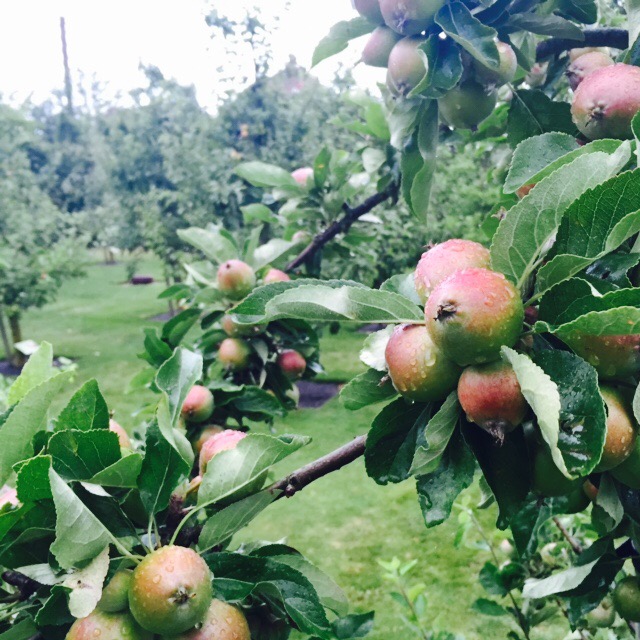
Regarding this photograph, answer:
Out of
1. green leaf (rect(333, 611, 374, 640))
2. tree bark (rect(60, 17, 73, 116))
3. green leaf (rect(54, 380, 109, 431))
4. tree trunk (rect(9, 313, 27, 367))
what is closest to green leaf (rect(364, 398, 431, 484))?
green leaf (rect(54, 380, 109, 431))

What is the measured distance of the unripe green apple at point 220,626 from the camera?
73 centimetres

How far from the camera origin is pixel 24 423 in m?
0.77

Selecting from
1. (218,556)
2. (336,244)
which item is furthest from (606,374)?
(336,244)

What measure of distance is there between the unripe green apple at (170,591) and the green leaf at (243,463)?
0.32 ft

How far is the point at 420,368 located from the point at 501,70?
64 centimetres

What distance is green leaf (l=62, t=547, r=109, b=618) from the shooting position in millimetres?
646

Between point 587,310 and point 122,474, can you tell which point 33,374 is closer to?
point 122,474

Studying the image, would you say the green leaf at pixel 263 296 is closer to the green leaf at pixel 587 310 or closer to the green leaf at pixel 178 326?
the green leaf at pixel 587 310

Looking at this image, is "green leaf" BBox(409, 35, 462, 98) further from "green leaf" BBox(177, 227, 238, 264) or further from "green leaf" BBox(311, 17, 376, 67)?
"green leaf" BBox(177, 227, 238, 264)

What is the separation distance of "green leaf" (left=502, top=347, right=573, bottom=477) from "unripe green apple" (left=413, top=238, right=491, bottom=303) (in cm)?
15

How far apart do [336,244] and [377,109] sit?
503 millimetres

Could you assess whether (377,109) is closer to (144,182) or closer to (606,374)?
(606,374)

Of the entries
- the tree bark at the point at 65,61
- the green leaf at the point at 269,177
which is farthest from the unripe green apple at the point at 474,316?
the tree bark at the point at 65,61

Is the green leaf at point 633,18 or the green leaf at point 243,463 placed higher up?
the green leaf at point 633,18
